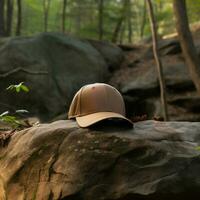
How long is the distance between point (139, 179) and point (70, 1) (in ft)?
83.6

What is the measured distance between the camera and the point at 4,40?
17.1m

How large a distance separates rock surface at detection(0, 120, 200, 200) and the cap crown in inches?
7.6

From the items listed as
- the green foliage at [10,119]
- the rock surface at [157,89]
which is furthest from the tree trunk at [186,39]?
the green foliage at [10,119]

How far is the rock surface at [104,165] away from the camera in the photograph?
3584 mm

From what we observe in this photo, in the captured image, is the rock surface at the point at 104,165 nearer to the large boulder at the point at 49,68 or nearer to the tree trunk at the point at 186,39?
the tree trunk at the point at 186,39

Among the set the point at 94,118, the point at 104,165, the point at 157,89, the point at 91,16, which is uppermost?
the point at 91,16

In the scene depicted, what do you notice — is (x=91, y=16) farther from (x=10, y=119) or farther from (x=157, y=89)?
(x=10, y=119)

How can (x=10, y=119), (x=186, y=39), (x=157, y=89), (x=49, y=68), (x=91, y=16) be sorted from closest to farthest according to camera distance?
(x=10, y=119) < (x=186, y=39) < (x=49, y=68) < (x=157, y=89) < (x=91, y=16)

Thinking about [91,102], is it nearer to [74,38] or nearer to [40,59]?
[40,59]

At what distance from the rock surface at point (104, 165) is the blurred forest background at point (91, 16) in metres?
16.1

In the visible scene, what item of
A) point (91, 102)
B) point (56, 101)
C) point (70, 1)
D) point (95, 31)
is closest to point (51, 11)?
point (70, 1)

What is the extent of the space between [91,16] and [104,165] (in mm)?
26957

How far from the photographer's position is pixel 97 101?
4.10 m

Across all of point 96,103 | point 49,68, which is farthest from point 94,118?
point 49,68
